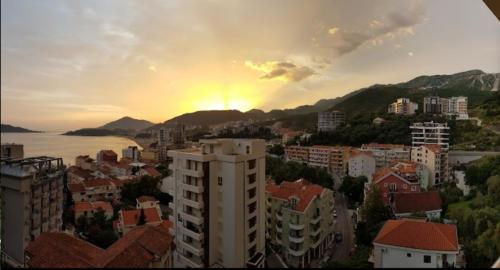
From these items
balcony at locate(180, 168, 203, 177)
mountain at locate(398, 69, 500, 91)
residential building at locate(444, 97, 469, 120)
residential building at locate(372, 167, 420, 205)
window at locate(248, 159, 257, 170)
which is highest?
mountain at locate(398, 69, 500, 91)

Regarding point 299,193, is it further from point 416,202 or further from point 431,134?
point 431,134

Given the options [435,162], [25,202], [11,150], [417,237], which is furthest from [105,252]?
[435,162]

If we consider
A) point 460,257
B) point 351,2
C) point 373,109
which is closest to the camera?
point 460,257

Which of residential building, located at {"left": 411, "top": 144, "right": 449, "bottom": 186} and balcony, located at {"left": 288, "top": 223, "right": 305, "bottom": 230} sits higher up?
residential building, located at {"left": 411, "top": 144, "right": 449, "bottom": 186}

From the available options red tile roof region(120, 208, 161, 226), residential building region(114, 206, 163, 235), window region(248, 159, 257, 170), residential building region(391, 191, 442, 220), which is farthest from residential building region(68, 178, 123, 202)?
residential building region(391, 191, 442, 220)

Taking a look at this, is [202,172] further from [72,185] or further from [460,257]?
[72,185]

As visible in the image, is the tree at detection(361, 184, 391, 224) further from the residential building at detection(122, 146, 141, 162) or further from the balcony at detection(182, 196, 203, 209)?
the residential building at detection(122, 146, 141, 162)

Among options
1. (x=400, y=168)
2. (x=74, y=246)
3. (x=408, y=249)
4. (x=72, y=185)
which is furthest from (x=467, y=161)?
(x=72, y=185)
